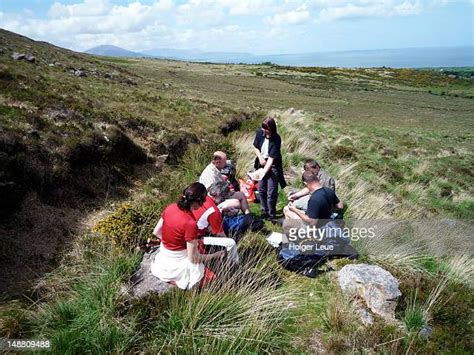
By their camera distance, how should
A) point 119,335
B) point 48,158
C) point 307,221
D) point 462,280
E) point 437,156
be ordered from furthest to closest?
point 437,156
point 48,158
point 307,221
point 462,280
point 119,335

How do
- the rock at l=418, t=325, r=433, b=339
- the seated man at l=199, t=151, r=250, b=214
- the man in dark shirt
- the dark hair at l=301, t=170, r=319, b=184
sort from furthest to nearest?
the seated man at l=199, t=151, r=250, b=214 < the dark hair at l=301, t=170, r=319, b=184 < the man in dark shirt < the rock at l=418, t=325, r=433, b=339

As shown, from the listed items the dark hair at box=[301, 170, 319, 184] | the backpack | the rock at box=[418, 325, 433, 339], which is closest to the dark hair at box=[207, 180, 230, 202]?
the backpack

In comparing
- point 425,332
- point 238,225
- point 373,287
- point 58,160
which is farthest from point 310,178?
point 58,160

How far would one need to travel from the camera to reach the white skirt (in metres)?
4.49

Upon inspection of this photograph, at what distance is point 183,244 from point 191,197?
577mm

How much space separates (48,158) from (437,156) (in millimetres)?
19939

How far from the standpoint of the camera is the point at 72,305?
165 inches

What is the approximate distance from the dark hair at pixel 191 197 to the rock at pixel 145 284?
38.2 inches

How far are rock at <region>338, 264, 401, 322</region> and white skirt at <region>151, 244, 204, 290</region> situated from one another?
1.95 m

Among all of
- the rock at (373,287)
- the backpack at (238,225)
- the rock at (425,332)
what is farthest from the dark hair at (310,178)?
the rock at (425,332)

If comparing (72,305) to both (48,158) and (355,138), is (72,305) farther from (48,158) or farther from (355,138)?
(355,138)

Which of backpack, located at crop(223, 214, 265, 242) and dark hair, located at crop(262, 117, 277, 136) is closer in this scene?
backpack, located at crop(223, 214, 265, 242)

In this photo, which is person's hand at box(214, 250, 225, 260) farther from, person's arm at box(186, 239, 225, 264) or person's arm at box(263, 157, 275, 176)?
person's arm at box(263, 157, 275, 176)

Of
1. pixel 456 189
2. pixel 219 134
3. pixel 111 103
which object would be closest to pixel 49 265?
pixel 219 134
